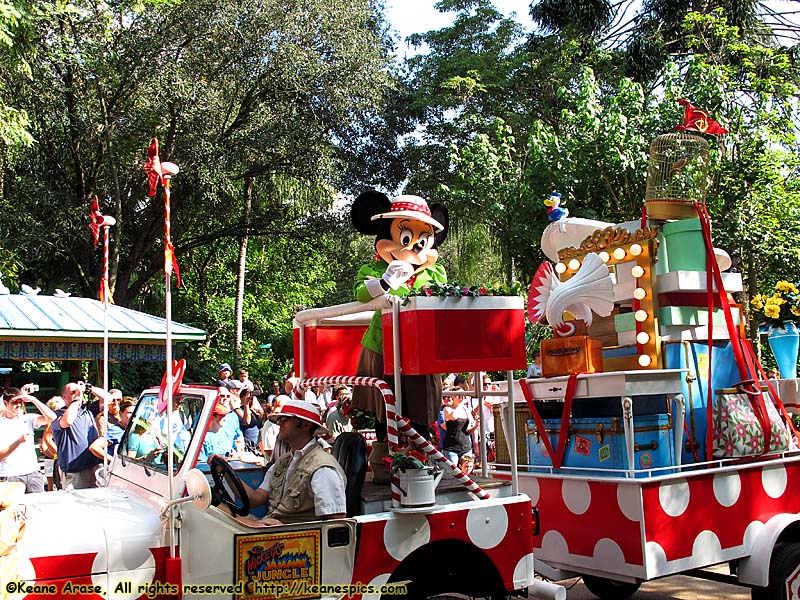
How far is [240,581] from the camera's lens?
3.73m

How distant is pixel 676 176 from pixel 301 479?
3.77 meters

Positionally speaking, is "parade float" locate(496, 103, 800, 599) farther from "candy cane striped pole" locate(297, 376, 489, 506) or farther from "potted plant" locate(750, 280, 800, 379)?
"candy cane striped pole" locate(297, 376, 489, 506)

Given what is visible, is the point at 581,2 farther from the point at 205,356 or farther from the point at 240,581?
the point at 240,581

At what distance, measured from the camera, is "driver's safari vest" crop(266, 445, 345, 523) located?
13.3ft

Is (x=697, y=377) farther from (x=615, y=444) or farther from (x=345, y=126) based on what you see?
(x=345, y=126)

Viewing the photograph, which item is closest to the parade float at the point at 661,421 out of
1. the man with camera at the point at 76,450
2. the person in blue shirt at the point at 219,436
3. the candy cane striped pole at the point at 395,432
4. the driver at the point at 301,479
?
the candy cane striped pole at the point at 395,432

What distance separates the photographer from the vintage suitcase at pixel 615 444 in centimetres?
525

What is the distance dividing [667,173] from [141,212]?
19666 millimetres

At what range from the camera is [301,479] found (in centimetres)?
411

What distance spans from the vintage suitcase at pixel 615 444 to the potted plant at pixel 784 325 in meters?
1.91

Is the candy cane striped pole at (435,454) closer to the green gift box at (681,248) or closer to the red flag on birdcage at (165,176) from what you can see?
the red flag on birdcage at (165,176)

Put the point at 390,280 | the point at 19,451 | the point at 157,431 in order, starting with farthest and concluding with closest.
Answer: the point at 19,451, the point at 157,431, the point at 390,280

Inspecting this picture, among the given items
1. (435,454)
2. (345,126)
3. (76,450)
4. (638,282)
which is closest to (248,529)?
(435,454)

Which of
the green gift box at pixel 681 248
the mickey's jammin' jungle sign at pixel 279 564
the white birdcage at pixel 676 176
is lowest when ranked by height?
the mickey's jammin' jungle sign at pixel 279 564
